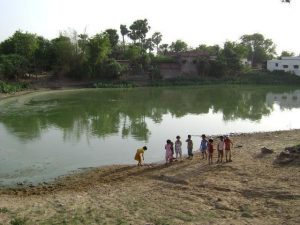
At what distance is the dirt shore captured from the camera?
11.2 metres

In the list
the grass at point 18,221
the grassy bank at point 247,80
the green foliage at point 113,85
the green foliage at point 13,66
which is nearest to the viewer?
the grass at point 18,221

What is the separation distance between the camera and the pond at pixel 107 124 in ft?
65.4

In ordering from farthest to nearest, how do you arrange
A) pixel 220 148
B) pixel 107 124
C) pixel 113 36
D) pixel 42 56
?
pixel 113 36 → pixel 42 56 → pixel 107 124 → pixel 220 148

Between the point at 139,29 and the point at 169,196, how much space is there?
7539 centimetres

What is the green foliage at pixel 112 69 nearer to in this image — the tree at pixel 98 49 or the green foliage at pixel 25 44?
the tree at pixel 98 49

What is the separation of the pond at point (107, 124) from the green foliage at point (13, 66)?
27.2 feet

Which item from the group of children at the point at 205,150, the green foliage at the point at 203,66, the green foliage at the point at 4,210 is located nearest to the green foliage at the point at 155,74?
the green foliage at the point at 203,66

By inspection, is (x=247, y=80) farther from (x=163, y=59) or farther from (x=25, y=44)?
(x=25, y=44)

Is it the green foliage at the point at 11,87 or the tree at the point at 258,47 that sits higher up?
the tree at the point at 258,47

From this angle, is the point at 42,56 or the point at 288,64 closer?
the point at 42,56

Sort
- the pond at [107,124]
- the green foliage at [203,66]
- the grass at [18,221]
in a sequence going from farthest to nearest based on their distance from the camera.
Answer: the green foliage at [203,66], the pond at [107,124], the grass at [18,221]

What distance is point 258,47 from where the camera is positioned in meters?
A: 104

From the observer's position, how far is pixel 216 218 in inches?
434

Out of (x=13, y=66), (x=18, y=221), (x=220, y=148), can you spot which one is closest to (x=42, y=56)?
(x=13, y=66)
